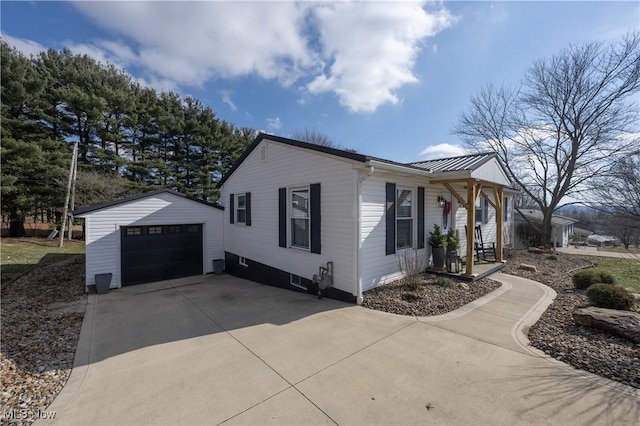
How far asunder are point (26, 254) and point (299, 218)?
16.0 m

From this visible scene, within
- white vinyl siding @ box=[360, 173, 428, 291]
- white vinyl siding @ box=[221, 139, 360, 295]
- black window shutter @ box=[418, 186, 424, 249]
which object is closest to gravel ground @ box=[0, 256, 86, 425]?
white vinyl siding @ box=[221, 139, 360, 295]

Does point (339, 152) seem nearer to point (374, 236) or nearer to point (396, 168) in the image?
point (396, 168)

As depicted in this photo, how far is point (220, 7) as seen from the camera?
6.18 meters

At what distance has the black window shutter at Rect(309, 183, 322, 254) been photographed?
6582 millimetres

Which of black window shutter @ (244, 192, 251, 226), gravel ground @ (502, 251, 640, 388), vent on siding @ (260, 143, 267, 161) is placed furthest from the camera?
black window shutter @ (244, 192, 251, 226)

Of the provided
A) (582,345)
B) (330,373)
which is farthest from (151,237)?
(582,345)

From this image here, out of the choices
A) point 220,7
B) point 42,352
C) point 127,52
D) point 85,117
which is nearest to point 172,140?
point 85,117

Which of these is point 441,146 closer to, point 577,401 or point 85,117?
point 577,401

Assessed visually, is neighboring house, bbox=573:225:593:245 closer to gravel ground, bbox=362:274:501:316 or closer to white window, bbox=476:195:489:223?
white window, bbox=476:195:489:223

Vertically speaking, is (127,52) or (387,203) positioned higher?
(127,52)

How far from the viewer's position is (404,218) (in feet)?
23.8

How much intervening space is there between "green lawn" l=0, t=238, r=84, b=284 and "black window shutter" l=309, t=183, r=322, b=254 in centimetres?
1062

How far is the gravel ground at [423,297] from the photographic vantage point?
5.34m

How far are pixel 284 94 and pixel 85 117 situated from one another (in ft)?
54.1
